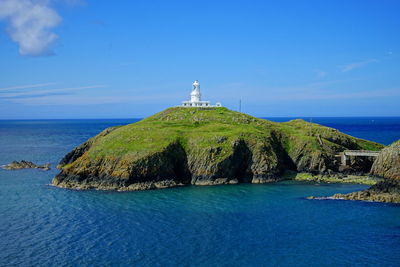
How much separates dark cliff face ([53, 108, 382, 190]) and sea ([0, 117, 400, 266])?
17.0 feet

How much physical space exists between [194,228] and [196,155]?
31.1 meters

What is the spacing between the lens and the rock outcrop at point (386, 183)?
62812 mm

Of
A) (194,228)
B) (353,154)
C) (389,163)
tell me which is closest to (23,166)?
(194,228)

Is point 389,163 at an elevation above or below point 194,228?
above

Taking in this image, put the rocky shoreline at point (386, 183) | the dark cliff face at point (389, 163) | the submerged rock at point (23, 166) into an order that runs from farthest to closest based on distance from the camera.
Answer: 1. the submerged rock at point (23, 166)
2. the dark cliff face at point (389, 163)
3. the rocky shoreline at point (386, 183)

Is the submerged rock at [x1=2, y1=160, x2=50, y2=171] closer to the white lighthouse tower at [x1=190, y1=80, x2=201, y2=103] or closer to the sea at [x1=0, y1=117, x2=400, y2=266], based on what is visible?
the sea at [x1=0, y1=117, x2=400, y2=266]

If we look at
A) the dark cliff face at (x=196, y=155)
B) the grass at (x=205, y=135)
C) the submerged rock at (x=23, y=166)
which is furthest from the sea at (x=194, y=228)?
the submerged rock at (x=23, y=166)

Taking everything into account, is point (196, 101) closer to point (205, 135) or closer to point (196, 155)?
point (205, 135)

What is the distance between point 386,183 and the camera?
218 feet

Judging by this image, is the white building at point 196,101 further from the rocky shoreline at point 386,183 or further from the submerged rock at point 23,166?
the rocky shoreline at point 386,183

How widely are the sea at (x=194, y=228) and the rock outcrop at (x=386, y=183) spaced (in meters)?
2.84

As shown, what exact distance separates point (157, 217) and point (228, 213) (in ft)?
33.8

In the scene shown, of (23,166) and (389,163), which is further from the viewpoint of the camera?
(23,166)

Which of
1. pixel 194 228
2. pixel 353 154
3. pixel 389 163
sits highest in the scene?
pixel 353 154
